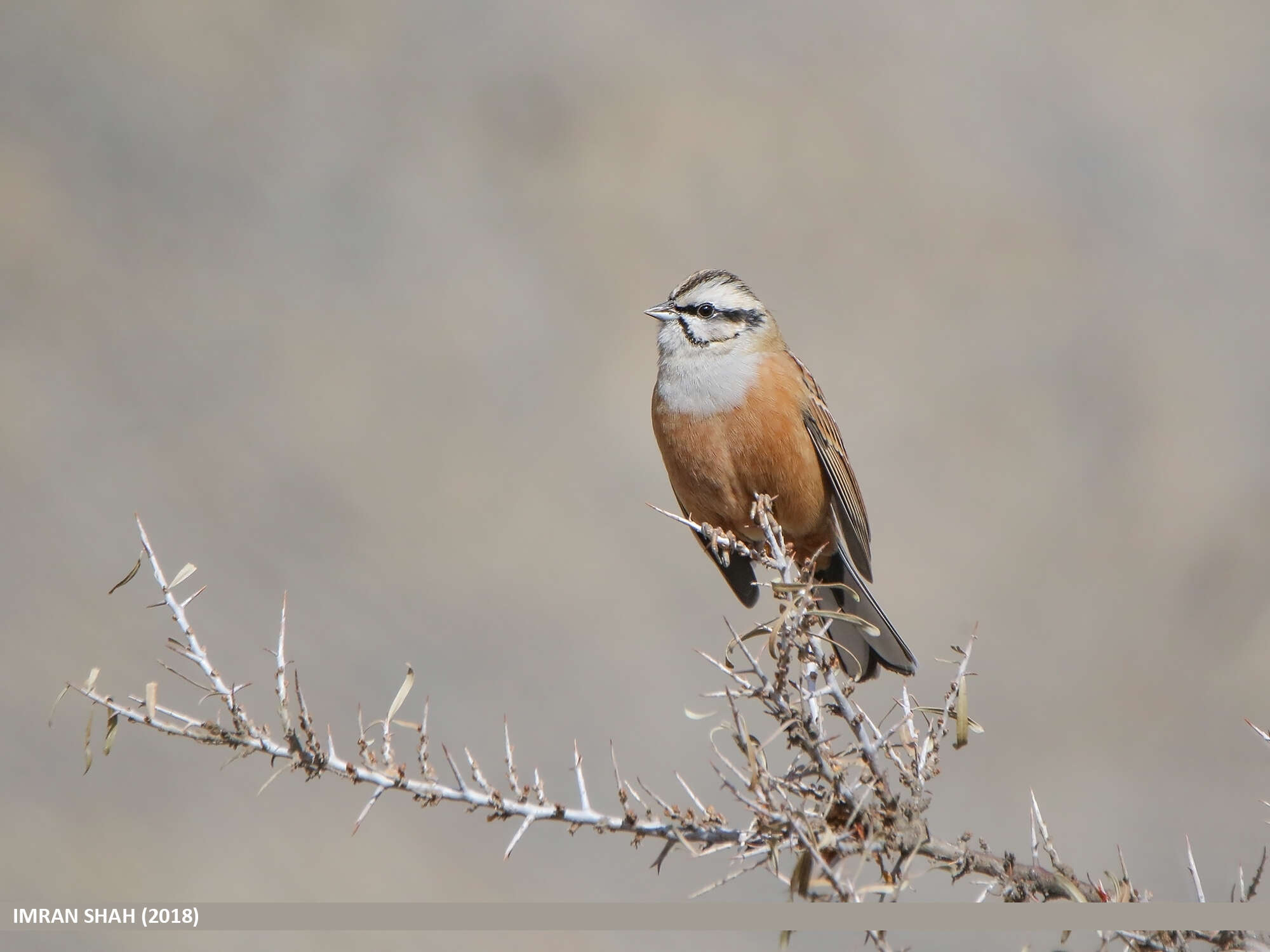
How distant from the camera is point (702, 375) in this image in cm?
528

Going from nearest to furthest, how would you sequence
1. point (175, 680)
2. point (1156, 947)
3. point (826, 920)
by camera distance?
point (826, 920) → point (1156, 947) → point (175, 680)

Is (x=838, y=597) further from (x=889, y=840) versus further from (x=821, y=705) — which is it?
(x=889, y=840)

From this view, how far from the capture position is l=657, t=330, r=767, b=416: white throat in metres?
5.17

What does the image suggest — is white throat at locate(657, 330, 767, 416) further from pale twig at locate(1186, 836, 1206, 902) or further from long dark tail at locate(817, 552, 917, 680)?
pale twig at locate(1186, 836, 1206, 902)

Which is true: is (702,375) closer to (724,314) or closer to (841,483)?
(724,314)

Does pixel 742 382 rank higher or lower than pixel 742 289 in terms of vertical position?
lower

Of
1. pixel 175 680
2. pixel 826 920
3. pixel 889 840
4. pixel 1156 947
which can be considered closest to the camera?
pixel 826 920

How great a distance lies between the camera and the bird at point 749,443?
508 centimetres

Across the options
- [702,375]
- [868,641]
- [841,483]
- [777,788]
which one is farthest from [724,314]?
[777,788]

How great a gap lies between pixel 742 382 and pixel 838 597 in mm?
1138

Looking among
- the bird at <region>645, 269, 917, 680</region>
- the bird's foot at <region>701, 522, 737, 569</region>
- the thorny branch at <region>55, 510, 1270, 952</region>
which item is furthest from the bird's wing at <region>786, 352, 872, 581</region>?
the thorny branch at <region>55, 510, 1270, 952</region>

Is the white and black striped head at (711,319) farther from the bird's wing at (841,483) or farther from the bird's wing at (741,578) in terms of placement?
the bird's wing at (741,578)

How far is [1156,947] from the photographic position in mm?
2199

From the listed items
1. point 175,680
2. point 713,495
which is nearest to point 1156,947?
point 713,495
